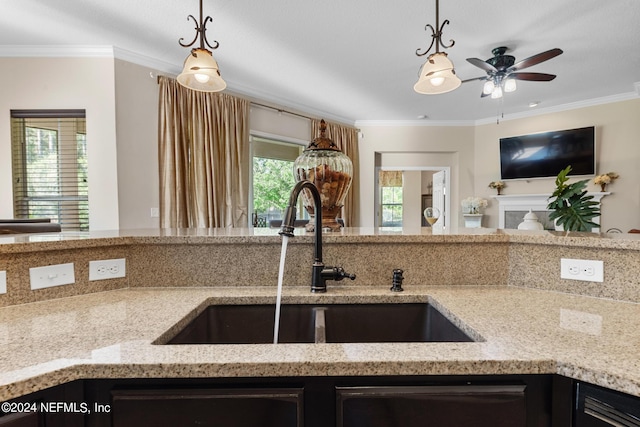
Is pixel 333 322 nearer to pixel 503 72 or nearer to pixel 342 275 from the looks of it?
pixel 342 275

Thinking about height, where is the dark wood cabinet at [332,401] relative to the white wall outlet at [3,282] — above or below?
below

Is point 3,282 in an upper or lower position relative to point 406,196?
lower

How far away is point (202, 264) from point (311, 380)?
659 millimetres

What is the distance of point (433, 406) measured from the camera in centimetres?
59

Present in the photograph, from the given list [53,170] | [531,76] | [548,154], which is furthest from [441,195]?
[53,170]

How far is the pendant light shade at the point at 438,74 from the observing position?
202 cm

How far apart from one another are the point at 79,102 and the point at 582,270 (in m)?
3.95

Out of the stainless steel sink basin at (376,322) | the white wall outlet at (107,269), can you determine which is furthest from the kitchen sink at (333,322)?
the white wall outlet at (107,269)

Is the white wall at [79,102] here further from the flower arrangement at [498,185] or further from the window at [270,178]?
the flower arrangement at [498,185]

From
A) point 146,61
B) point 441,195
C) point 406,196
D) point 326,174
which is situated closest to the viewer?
point 326,174

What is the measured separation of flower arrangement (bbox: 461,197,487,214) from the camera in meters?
5.41

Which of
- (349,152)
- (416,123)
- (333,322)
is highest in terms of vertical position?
(416,123)

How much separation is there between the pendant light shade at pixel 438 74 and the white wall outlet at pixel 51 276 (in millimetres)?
2139

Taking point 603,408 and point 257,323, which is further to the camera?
point 257,323
